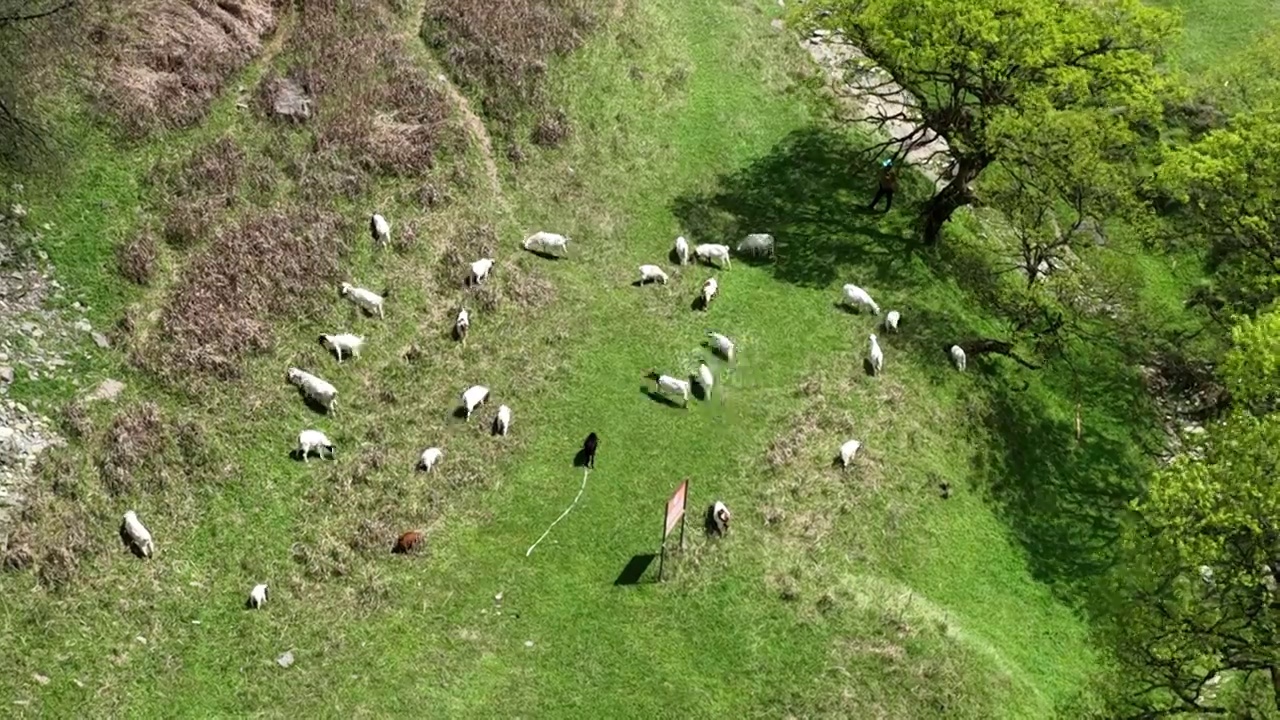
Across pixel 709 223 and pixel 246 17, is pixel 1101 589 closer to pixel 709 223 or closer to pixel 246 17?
pixel 709 223

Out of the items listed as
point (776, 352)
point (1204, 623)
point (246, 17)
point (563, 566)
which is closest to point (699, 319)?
point (776, 352)

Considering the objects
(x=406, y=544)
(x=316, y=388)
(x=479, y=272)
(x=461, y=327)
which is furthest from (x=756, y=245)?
(x=406, y=544)

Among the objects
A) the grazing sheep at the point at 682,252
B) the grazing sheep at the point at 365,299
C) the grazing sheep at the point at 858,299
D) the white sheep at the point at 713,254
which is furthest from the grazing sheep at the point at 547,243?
the grazing sheep at the point at 858,299

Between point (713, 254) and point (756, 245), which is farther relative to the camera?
point (756, 245)

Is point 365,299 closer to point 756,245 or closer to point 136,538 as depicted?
point 136,538

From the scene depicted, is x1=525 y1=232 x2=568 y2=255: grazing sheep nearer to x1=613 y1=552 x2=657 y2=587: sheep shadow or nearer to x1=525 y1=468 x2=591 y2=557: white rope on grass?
x1=525 y1=468 x2=591 y2=557: white rope on grass

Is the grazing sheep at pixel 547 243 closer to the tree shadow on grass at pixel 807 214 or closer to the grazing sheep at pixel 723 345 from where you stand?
the tree shadow on grass at pixel 807 214
